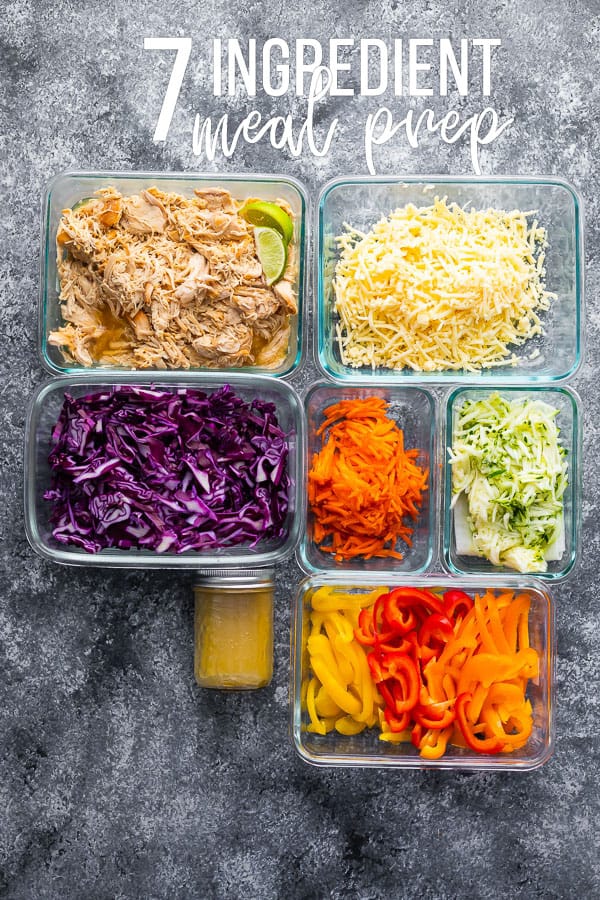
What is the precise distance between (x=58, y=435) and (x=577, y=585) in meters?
1.37

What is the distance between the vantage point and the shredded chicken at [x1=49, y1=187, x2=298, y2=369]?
1.73m

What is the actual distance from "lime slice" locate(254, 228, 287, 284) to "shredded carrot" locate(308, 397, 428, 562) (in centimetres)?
36

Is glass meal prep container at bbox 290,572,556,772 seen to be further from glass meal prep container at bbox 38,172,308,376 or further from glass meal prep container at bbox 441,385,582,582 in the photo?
glass meal prep container at bbox 38,172,308,376

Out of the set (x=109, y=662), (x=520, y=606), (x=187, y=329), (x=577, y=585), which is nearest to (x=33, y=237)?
(x=187, y=329)

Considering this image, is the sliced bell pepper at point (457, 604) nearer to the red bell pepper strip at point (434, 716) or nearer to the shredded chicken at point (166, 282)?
the red bell pepper strip at point (434, 716)

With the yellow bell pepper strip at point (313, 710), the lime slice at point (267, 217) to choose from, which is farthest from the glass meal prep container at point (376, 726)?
the lime slice at point (267, 217)

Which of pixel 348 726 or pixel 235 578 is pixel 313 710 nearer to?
pixel 348 726

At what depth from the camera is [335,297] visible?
1.84 m

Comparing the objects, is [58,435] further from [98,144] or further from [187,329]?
[98,144]

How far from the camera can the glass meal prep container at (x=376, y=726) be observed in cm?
179

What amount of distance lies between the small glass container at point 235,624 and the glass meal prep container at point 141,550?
0.13ft

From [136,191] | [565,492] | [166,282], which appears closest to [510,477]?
[565,492]

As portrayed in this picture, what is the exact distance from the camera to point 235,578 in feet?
5.75

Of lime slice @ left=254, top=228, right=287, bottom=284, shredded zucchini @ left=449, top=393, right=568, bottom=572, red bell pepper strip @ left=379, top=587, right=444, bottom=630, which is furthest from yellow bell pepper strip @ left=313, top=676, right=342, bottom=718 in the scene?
lime slice @ left=254, top=228, right=287, bottom=284
